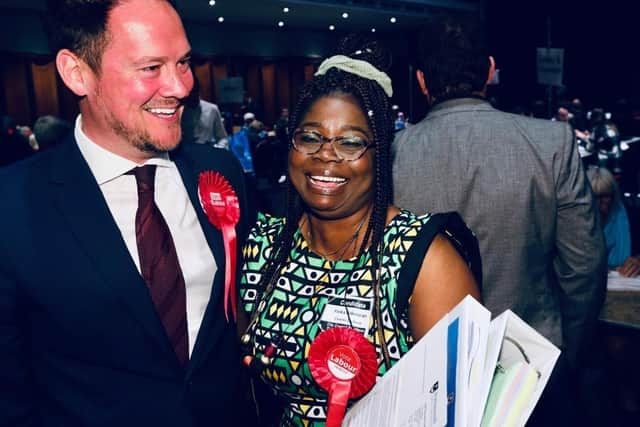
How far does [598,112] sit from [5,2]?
1152cm

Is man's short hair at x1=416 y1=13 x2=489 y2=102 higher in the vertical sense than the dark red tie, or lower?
higher

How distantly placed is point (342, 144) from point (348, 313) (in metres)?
0.42

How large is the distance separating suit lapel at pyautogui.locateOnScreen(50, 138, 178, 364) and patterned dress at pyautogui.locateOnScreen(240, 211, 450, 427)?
289 millimetres

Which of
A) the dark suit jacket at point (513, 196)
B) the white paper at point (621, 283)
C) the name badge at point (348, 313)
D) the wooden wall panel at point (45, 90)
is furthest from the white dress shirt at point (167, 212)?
the wooden wall panel at point (45, 90)

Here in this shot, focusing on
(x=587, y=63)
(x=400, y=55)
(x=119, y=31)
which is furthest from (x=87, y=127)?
(x=400, y=55)

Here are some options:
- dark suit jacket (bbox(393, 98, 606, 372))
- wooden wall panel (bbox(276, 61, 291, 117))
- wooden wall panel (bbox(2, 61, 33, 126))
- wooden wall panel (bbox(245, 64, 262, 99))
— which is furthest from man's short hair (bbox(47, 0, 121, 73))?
wooden wall panel (bbox(276, 61, 291, 117))

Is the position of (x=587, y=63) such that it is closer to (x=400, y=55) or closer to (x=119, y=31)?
(x=400, y=55)

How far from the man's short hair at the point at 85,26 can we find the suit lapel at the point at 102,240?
27 cm

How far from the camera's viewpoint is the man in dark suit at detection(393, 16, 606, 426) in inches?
76.5

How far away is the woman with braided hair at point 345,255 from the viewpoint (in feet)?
4.33

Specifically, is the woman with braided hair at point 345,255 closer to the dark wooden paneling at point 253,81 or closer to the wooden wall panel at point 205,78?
the wooden wall panel at point 205,78

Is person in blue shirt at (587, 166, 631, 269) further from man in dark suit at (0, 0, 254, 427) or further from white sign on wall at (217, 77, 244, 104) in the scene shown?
white sign on wall at (217, 77, 244, 104)

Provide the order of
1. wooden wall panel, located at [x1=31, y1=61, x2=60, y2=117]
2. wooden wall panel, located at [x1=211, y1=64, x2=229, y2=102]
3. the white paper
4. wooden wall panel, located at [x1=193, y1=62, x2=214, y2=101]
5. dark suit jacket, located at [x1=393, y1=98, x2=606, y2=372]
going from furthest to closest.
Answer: wooden wall panel, located at [x1=211, y1=64, x2=229, y2=102]
wooden wall panel, located at [x1=193, y1=62, x2=214, y2=101]
wooden wall panel, located at [x1=31, y1=61, x2=60, y2=117]
the white paper
dark suit jacket, located at [x1=393, y1=98, x2=606, y2=372]

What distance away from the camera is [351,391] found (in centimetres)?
126
